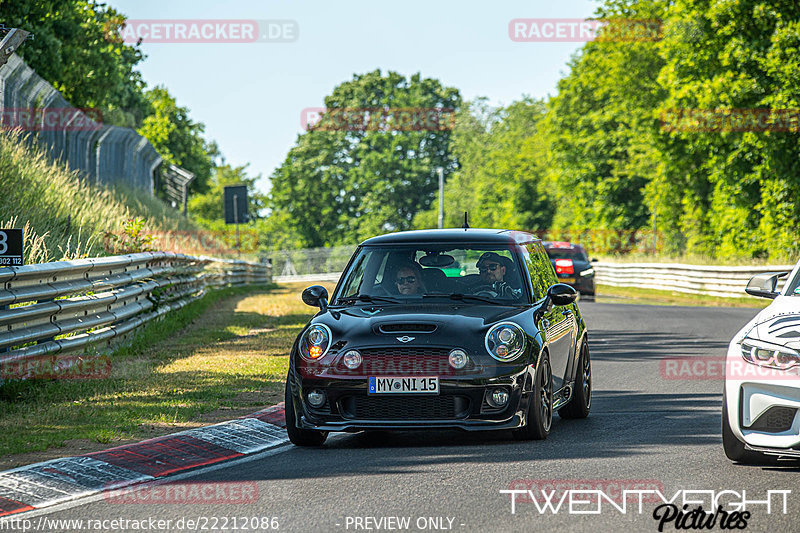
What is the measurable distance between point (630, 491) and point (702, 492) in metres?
0.39

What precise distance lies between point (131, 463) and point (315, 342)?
5.14 ft

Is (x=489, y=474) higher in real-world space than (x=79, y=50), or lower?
lower

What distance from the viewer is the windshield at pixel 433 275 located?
29.3ft

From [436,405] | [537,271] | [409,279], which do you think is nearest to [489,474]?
[436,405]

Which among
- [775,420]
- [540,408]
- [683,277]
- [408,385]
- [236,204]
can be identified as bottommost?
[683,277]

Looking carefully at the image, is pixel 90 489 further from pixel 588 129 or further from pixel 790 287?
pixel 588 129

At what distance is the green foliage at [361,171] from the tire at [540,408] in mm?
88575

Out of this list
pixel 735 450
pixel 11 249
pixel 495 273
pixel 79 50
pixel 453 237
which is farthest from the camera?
pixel 79 50

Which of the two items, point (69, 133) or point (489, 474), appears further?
point (69, 133)

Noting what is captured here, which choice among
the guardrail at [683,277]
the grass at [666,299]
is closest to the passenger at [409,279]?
the guardrail at [683,277]

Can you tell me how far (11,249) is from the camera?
947 cm

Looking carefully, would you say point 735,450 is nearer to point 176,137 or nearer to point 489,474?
point 489,474

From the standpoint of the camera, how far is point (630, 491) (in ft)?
21.0

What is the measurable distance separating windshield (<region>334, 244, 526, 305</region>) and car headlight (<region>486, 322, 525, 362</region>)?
704 mm
